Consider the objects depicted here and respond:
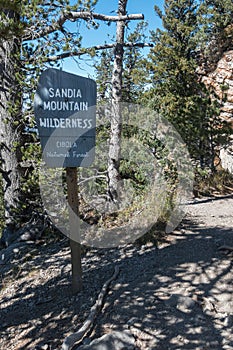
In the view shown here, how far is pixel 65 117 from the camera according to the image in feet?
8.94

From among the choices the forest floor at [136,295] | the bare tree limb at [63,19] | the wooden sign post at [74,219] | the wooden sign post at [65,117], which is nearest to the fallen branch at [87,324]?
the forest floor at [136,295]

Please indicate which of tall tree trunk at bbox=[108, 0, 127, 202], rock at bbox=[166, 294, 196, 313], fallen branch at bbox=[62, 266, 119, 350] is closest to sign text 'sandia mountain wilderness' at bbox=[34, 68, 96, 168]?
fallen branch at bbox=[62, 266, 119, 350]

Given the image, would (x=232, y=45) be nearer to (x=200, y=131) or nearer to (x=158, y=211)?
(x=200, y=131)

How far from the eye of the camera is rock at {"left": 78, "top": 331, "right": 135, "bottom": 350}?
2133 mm

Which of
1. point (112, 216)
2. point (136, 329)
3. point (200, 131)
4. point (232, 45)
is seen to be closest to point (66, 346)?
point (136, 329)

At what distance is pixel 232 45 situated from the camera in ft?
38.7

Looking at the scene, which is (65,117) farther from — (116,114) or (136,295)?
(116,114)

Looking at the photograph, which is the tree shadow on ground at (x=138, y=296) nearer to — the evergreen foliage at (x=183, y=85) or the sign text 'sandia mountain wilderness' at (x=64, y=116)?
the sign text 'sandia mountain wilderness' at (x=64, y=116)

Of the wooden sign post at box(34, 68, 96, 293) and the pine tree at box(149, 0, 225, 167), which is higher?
the pine tree at box(149, 0, 225, 167)

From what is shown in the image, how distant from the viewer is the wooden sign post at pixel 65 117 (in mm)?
2703

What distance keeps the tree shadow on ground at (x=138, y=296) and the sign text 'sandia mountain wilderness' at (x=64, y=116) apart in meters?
1.28

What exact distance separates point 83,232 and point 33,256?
2.59 feet

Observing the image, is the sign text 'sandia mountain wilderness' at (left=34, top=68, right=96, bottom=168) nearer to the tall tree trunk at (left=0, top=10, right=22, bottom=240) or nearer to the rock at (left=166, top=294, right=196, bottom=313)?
the rock at (left=166, top=294, right=196, bottom=313)

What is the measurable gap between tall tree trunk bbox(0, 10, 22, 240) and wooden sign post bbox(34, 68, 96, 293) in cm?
239
